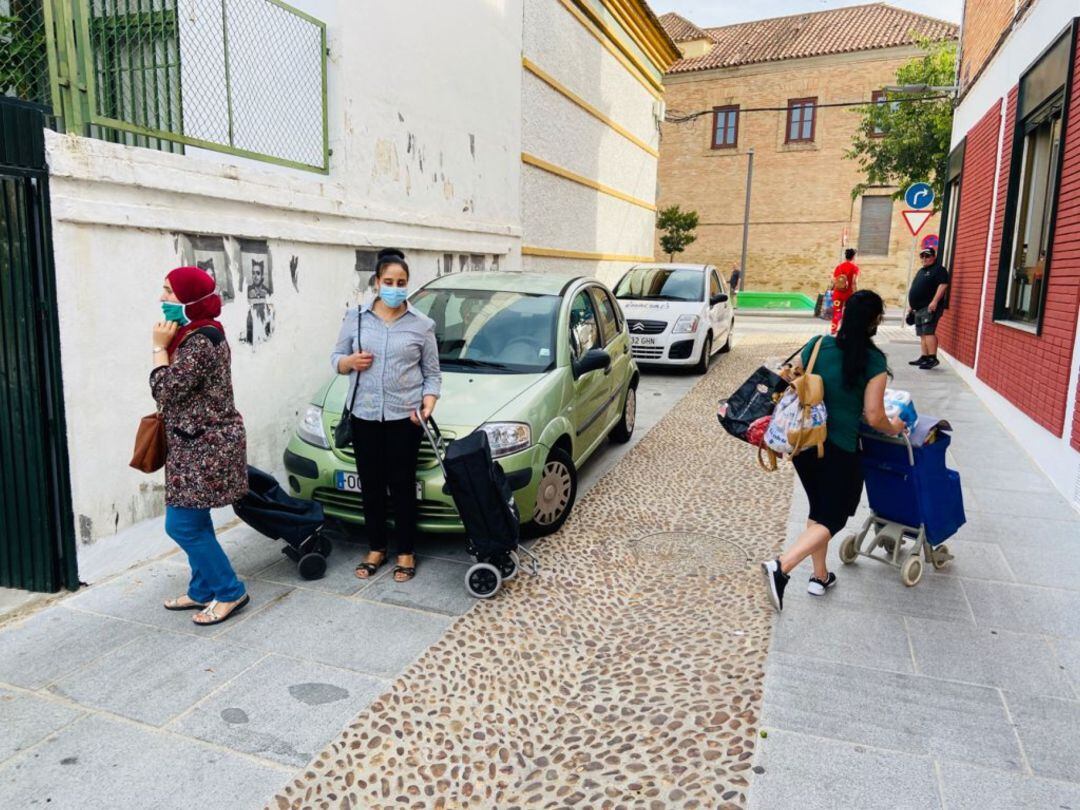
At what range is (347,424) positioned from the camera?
458 cm

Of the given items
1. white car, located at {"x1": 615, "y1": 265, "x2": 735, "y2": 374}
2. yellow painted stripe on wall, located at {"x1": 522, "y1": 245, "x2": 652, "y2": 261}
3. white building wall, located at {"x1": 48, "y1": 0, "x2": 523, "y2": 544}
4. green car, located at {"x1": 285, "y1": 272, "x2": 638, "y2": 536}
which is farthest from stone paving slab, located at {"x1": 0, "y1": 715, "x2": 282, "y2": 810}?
white car, located at {"x1": 615, "y1": 265, "x2": 735, "y2": 374}

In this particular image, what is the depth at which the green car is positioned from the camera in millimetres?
4711

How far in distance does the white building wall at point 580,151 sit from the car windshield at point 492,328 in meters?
5.00

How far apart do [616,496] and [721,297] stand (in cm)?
726

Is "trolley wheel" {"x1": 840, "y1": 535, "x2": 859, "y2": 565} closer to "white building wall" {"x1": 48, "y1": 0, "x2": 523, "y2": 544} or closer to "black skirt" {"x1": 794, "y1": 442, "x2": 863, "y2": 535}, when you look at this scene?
"black skirt" {"x1": 794, "y1": 442, "x2": 863, "y2": 535}

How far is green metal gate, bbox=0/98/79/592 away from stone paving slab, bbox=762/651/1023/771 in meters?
3.69

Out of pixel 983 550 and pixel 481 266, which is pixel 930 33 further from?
pixel 983 550

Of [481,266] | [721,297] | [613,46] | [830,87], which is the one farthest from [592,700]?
[830,87]

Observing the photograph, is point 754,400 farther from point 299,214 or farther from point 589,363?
point 299,214

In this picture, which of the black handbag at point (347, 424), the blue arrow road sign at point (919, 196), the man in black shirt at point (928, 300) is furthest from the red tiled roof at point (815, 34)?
the black handbag at point (347, 424)

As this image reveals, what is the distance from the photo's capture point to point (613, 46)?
1403 cm

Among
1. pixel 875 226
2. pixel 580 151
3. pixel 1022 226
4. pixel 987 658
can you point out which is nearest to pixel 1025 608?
pixel 987 658

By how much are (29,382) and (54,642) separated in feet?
4.27

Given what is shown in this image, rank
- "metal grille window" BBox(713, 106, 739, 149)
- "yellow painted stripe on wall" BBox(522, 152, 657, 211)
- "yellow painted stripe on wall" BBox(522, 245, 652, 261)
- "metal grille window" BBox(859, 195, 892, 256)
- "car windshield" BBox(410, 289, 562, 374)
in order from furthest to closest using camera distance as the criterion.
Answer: "metal grille window" BBox(713, 106, 739, 149) < "metal grille window" BBox(859, 195, 892, 256) < "yellow painted stripe on wall" BBox(522, 245, 652, 261) < "yellow painted stripe on wall" BBox(522, 152, 657, 211) < "car windshield" BBox(410, 289, 562, 374)
